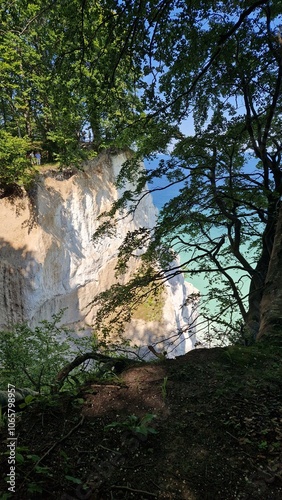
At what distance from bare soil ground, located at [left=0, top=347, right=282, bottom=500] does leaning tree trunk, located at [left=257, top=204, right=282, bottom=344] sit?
0.77 metres

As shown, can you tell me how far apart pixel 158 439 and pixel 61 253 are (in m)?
12.1

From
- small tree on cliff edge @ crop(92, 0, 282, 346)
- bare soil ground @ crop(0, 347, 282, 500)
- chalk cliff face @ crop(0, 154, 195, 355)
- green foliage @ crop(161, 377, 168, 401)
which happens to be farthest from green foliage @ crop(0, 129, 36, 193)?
green foliage @ crop(161, 377, 168, 401)

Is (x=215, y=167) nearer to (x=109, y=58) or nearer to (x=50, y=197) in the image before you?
(x=109, y=58)

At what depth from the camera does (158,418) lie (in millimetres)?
1609

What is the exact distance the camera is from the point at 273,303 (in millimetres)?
3297

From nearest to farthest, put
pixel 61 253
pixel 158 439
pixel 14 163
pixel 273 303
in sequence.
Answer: pixel 158 439 → pixel 273 303 → pixel 14 163 → pixel 61 253

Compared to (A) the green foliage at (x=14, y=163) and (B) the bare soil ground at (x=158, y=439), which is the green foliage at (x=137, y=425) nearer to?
(B) the bare soil ground at (x=158, y=439)

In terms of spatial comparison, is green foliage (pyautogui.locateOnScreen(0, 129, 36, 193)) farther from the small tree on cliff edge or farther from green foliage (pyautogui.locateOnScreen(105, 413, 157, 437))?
green foliage (pyautogui.locateOnScreen(105, 413, 157, 437))

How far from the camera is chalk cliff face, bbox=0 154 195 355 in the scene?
444 inches

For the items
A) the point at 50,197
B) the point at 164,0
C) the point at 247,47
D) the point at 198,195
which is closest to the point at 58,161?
the point at 50,197

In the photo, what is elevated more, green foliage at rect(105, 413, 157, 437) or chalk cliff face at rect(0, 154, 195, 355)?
chalk cliff face at rect(0, 154, 195, 355)

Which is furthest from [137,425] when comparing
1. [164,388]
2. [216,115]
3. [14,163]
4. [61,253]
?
[61,253]

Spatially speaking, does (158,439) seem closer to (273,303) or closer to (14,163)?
(273,303)

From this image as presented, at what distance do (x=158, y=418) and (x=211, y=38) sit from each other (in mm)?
4527
